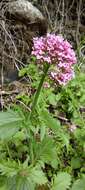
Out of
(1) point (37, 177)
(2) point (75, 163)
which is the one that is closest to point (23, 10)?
(2) point (75, 163)

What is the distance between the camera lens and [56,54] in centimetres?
201

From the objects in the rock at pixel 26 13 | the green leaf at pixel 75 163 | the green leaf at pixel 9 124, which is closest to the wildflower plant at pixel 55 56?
the green leaf at pixel 9 124

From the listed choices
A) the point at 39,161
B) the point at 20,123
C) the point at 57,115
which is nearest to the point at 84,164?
the point at 57,115

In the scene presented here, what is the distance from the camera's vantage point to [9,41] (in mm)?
4133

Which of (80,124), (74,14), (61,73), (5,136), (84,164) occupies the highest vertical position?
(74,14)

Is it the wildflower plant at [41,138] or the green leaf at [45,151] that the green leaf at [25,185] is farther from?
the green leaf at [45,151]

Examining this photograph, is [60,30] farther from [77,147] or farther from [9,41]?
A: [77,147]

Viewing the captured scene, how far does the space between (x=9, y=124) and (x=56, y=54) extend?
0.39 metres

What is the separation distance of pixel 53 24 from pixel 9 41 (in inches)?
31.3

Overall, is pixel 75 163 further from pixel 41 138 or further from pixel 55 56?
pixel 55 56

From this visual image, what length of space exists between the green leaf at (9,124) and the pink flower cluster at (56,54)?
0.89 feet

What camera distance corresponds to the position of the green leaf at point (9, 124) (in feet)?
6.77

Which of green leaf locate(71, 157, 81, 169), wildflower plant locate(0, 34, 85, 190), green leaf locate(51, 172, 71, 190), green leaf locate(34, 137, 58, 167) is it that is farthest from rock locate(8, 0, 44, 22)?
green leaf locate(34, 137, 58, 167)

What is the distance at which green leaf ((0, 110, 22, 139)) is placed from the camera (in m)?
2.06
